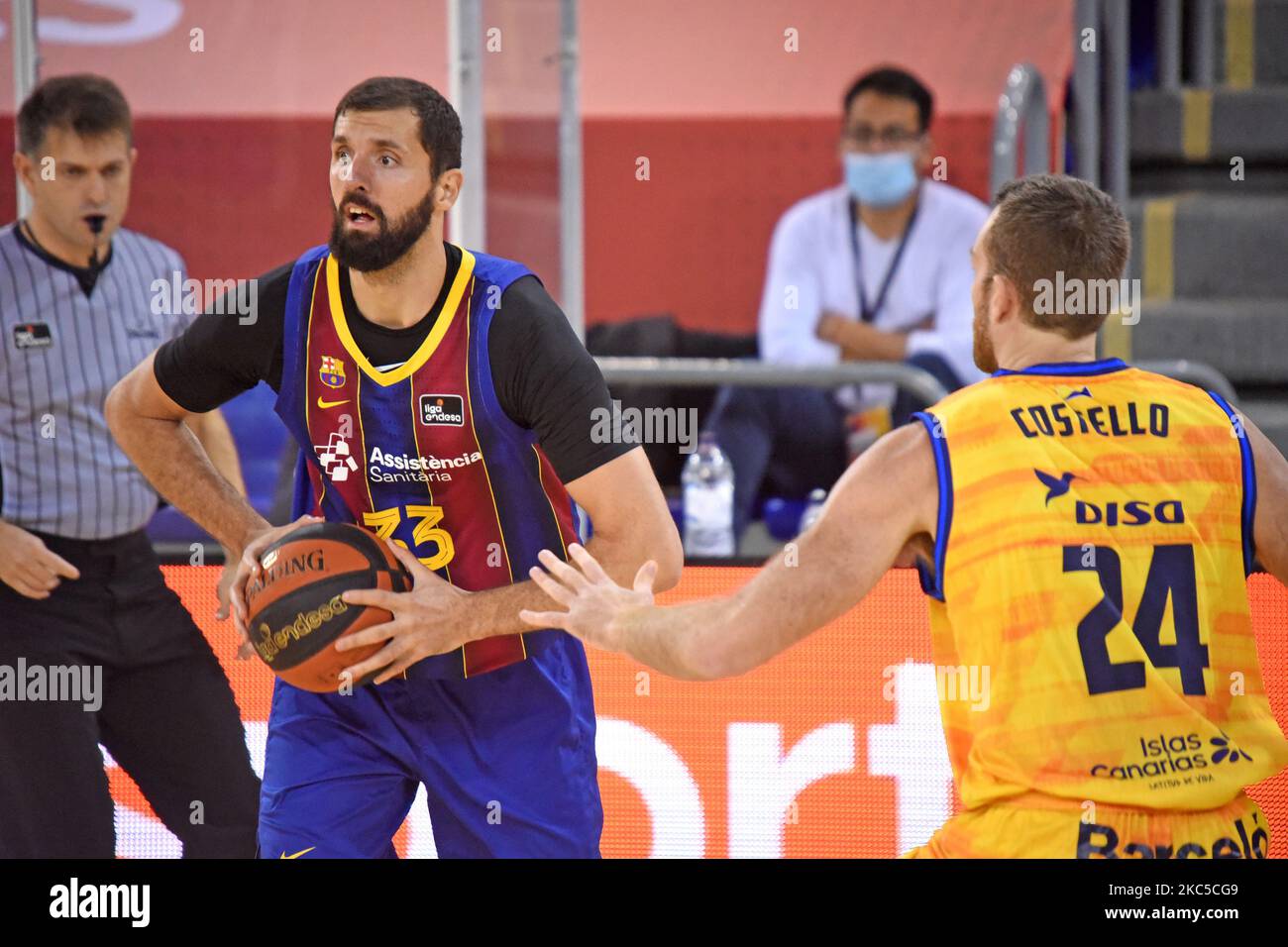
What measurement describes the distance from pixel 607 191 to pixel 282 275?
5.34m

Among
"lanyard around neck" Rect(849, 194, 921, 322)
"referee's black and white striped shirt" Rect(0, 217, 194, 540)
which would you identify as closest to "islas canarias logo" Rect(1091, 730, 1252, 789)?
"referee's black and white striped shirt" Rect(0, 217, 194, 540)

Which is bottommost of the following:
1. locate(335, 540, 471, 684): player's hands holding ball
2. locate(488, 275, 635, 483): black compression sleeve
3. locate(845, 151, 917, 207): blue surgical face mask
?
locate(335, 540, 471, 684): player's hands holding ball

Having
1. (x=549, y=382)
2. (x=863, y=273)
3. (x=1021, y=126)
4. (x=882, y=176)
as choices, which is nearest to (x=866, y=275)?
(x=863, y=273)

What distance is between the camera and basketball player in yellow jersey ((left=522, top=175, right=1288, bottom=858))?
2.55 metres

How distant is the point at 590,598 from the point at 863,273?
3768 millimetres

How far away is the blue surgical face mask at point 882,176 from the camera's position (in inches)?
256

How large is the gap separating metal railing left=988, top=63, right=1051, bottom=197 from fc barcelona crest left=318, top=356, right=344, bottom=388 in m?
3.48

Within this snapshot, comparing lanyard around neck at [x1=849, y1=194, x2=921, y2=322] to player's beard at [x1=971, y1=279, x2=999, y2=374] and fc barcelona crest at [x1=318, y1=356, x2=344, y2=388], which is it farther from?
player's beard at [x1=971, y1=279, x2=999, y2=374]

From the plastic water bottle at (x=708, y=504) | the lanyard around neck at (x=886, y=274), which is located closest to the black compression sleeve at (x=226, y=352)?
the plastic water bottle at (x=708, y=504)

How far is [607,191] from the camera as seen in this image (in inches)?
342

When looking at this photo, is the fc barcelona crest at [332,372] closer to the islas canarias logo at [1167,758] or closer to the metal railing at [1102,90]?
the islas canarias logo at [1167,758]

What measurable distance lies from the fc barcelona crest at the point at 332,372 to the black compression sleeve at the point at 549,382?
1.03 feet

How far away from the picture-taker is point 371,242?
332 centimetres
